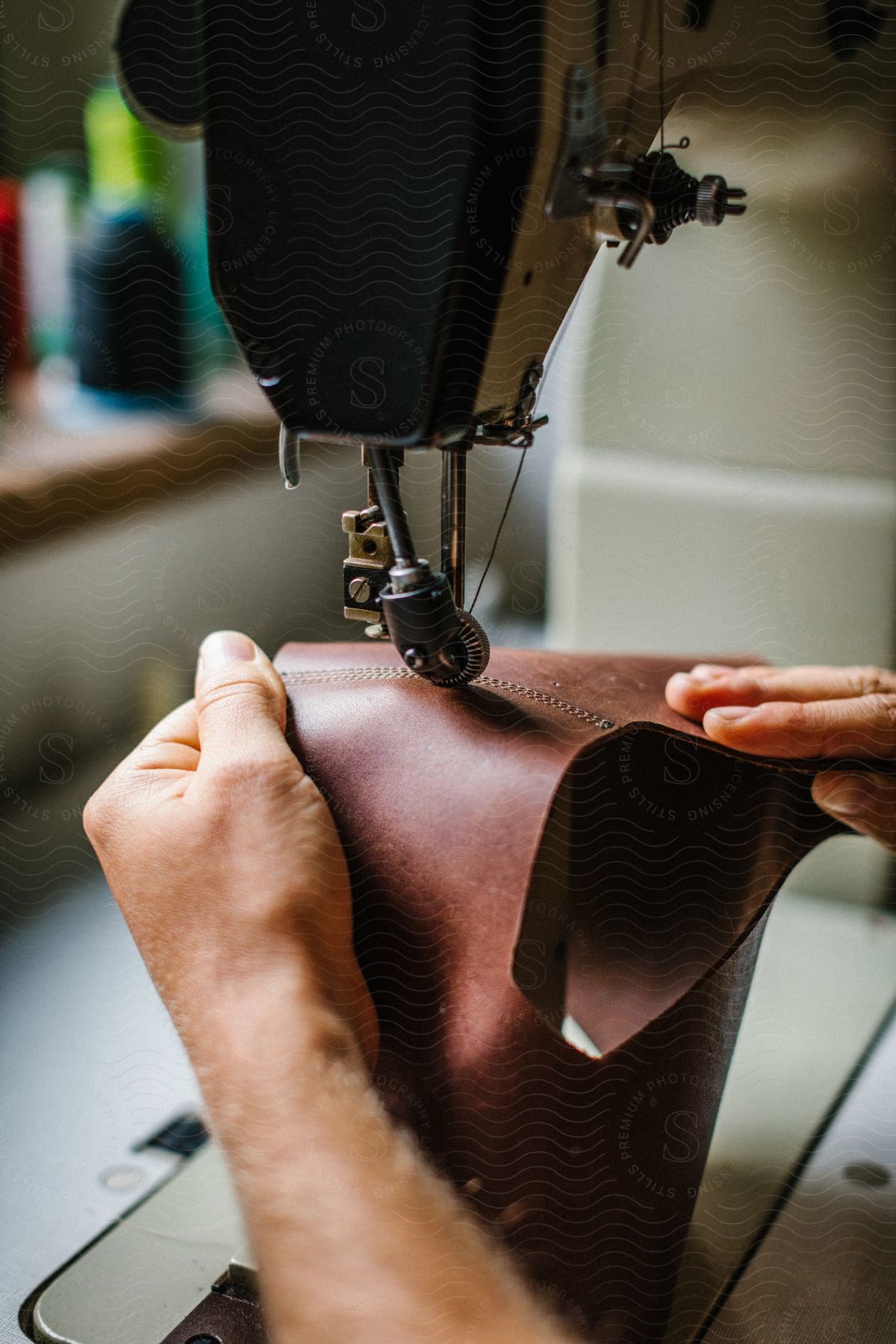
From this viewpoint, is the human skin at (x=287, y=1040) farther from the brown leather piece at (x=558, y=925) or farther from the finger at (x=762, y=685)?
the finger at (x=762, y=685)

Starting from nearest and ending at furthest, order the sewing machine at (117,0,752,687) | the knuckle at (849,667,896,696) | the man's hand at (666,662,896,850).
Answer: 1. the sewing machine at (117,0,752,687)
2. the man's hand at (666,662,896,850)
3. the knuckle at (849,667,896,696)

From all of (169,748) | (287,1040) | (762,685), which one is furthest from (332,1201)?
(762,685)

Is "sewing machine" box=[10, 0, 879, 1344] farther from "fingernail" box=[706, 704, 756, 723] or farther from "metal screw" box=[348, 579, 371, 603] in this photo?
"fingernail" box=[706, 704, 756, 723]

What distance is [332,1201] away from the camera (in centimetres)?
38

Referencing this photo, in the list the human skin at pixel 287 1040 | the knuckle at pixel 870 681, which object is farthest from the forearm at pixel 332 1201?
the knuckle at pixel 870 681

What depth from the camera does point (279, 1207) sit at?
1.28ft

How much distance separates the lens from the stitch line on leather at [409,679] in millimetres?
464

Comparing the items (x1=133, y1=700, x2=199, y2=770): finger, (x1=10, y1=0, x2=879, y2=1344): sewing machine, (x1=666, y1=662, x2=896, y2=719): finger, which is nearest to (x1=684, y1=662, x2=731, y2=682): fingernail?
(x1=666, y1=662, x2=896, y2=719): finger

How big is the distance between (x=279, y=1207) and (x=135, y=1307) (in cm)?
11

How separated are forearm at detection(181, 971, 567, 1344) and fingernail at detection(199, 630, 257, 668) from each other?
147 millimetres

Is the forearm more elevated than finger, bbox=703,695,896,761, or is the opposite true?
finger, bbox=703,695,896,761

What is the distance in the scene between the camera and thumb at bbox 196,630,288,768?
0.44 m

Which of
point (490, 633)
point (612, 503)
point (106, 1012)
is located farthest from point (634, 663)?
point (106, 1012)

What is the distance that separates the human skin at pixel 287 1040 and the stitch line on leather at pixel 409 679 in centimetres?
4
